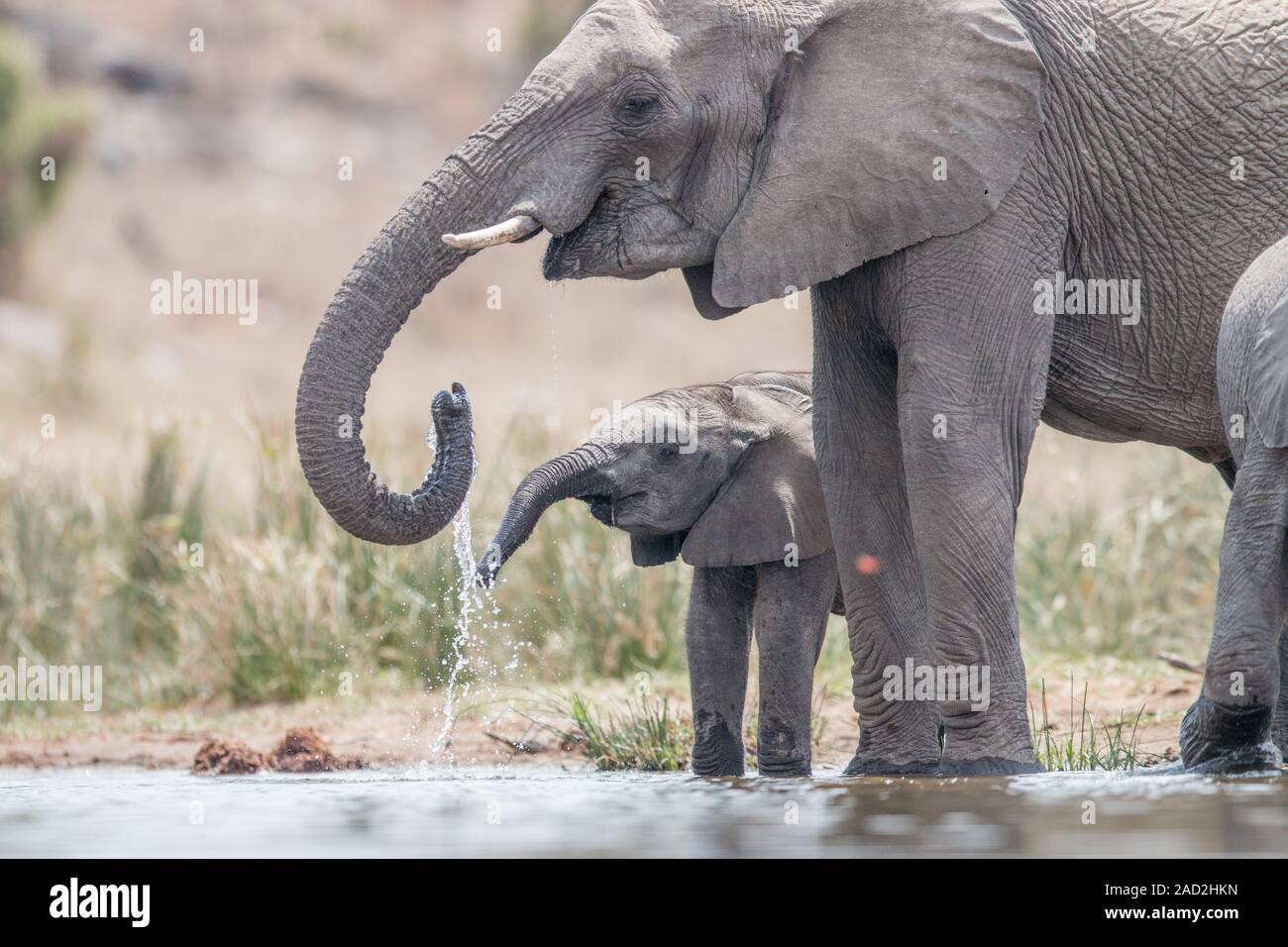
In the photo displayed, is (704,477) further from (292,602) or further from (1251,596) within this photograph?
(292,602)

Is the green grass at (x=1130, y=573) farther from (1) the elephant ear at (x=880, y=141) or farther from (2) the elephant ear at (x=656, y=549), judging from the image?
(1) the elephant ear at (x=880, y=141)

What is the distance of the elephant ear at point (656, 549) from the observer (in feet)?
27.6

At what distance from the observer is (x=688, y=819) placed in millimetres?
6047

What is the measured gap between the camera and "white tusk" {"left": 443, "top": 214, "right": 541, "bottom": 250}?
637 centimetres

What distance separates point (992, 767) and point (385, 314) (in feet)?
7.73

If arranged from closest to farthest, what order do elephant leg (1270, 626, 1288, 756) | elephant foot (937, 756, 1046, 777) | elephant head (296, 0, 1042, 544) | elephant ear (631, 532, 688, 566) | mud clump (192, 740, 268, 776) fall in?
1. elephant head (296, 0, 1042, 544)
2. elephant foot (937, 756, 1046, 777)
3. elephant leg (1270, 626, 1288, 756)
4. elephant ear (631, 532, 688, 566)
5. mud clump (192, 740, 268, 776)

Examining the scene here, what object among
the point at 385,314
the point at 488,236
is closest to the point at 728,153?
the point at 488,236

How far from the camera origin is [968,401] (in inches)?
263

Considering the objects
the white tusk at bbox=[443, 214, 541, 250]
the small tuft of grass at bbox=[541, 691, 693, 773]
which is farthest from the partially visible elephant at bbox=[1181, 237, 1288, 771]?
the small tuft of grass at bbox=[541, 691, 693, 773]

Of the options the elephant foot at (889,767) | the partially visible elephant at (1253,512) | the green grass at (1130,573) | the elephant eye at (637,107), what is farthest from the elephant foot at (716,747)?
the green grass at (1130,573)

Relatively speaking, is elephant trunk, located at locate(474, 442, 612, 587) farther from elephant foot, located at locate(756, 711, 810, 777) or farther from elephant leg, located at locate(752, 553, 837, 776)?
elephant foot, located at locate(756, 711, 810, 777)

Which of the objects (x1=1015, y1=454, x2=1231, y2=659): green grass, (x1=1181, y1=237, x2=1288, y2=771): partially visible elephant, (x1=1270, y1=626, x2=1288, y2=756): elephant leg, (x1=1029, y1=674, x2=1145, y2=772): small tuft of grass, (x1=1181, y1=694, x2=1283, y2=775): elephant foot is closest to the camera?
(x1=1181, y1=237, x2=1288, y2=771): partially visible elephant

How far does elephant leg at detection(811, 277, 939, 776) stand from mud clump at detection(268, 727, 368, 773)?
2.66m

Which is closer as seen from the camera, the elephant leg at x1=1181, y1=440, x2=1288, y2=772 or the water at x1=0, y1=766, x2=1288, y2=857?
the water at x1=0, y1=766, x2=1288, y2=857
